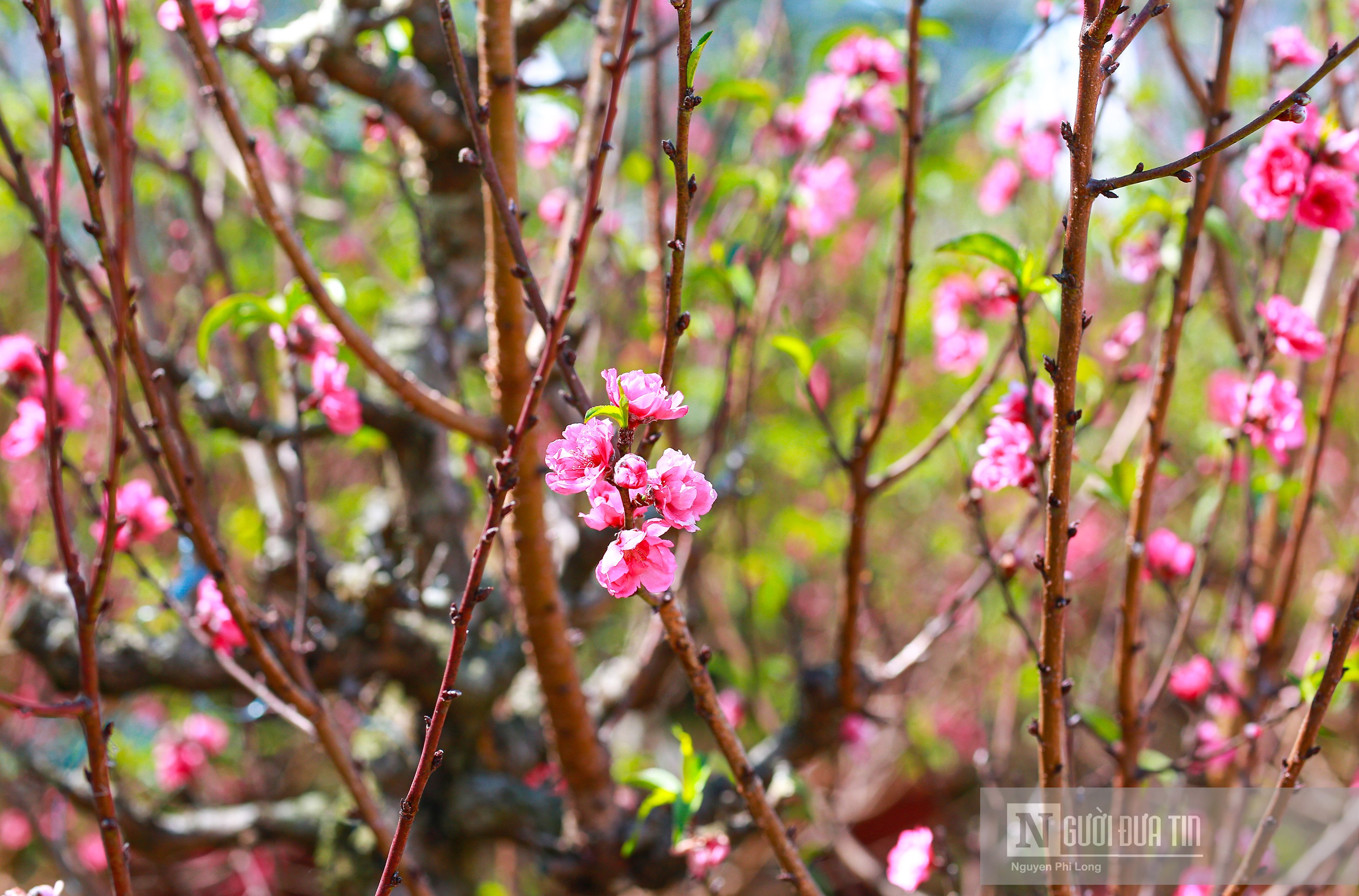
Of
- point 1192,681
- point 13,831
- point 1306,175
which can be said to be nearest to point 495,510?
point 1306,175

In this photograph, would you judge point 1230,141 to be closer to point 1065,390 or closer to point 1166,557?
point 1065,390

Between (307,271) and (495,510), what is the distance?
0.56m

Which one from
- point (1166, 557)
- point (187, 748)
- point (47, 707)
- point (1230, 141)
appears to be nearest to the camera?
point (1230, 141)

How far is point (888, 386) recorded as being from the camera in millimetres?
1572

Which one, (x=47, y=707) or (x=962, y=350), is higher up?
(x=962, y=350)

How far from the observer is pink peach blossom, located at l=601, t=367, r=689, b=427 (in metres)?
0.83

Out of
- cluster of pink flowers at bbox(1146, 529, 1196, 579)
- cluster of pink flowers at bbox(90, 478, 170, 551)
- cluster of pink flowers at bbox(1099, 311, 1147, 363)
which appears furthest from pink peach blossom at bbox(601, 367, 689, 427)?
cluster of pink flowers at bbox(1099, 311, 1147, 363)

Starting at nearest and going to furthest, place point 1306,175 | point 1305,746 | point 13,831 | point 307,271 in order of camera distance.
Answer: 1. point 1305,746
2. point 307,271
3. point 1306,175
4. point 13,831

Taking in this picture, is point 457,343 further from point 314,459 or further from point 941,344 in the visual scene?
point 314,459

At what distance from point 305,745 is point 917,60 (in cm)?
356

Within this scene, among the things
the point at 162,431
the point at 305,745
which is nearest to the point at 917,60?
the point at 162,431

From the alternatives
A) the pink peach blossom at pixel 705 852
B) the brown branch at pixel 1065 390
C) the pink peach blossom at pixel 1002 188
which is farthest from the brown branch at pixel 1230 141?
the pink peach blossom at pixel 1002 188

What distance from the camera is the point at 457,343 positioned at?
6.71ft

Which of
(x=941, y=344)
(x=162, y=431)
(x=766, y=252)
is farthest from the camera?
(x=941, y=344)
